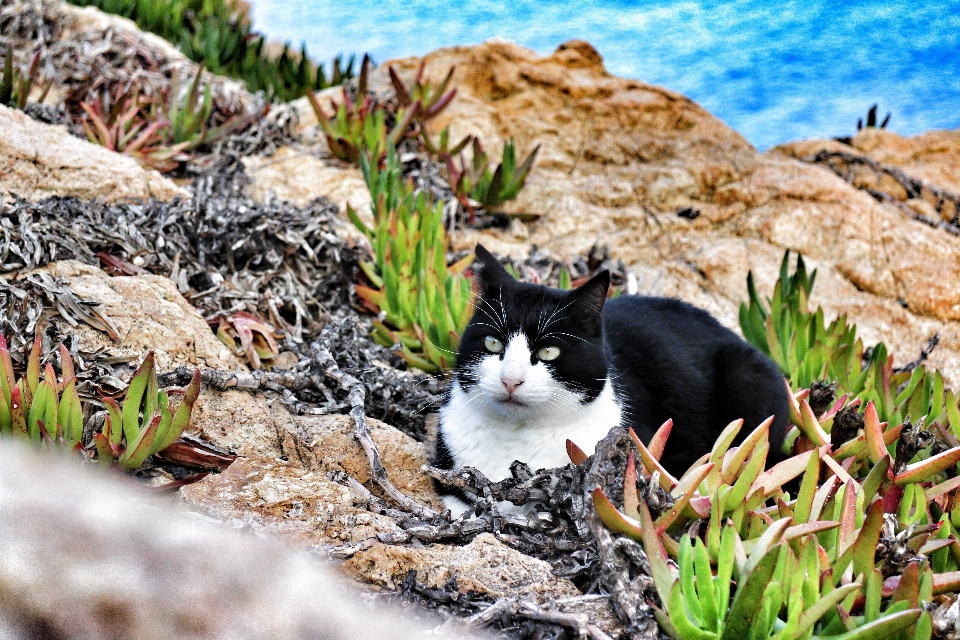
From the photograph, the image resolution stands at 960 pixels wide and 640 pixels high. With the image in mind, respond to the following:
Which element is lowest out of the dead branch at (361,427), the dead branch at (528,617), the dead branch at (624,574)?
the dead branch at (361,427)

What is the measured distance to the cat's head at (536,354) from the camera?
2.57 meters

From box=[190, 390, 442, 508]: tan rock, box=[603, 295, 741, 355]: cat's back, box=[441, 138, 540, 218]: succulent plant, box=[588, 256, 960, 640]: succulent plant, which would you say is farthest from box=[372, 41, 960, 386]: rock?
box=[190, 390, 442, 508]: tan rock

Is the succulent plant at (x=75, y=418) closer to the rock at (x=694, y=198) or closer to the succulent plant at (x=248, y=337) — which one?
the succulent plant at (x=248, y=337)

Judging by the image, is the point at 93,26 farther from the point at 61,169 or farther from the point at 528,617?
the point at 528,617

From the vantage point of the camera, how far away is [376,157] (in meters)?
5.00

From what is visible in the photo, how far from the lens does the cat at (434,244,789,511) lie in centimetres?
264

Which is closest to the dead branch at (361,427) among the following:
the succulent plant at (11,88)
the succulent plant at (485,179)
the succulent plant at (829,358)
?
the succulent plant at (829,358)

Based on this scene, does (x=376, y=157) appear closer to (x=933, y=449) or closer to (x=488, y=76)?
(x=488, y=76)

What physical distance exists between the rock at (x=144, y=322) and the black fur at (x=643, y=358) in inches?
40.1

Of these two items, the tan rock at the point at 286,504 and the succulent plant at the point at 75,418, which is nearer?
the tan rock at the point at 286,504

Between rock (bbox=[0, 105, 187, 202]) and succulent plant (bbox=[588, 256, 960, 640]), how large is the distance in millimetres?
3306

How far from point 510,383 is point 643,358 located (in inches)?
29.7

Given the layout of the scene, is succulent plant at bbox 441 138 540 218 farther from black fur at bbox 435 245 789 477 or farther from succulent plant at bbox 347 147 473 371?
black fur at bbox 435 245 789 477

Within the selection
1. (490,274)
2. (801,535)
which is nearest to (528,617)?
Answer: (801,535)
